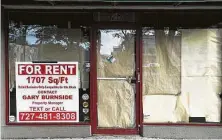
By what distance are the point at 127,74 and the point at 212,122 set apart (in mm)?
1787

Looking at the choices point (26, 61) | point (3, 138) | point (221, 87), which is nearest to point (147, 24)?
point (221, 87)

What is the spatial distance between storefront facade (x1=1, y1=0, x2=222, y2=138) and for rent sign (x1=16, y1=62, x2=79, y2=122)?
0.02 m

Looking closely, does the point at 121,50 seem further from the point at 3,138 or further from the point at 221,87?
the point at 3,138

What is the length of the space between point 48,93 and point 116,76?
1.28 m

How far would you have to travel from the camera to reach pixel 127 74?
7387mm

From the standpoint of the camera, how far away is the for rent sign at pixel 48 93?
23.8ft

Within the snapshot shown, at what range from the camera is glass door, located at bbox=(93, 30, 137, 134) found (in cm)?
739

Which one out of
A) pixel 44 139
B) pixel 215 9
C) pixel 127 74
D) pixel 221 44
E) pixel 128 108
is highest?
pixel 215 9

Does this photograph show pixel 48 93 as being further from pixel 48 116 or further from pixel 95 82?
pixel 95 82

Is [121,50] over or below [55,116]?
over

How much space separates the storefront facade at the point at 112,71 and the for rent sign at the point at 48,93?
18mm

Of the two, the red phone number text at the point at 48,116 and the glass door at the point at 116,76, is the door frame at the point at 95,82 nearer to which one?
the glass door at the point at 116,76

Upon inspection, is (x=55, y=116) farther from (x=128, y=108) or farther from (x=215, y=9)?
(x=215, y=9)

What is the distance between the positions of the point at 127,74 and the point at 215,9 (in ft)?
6.48
